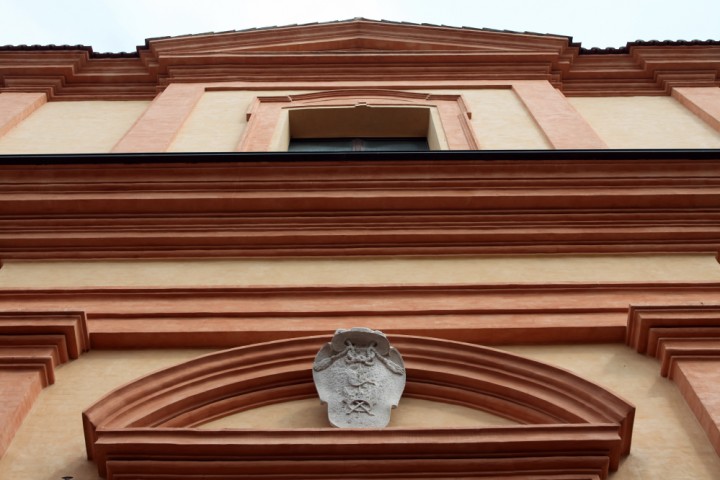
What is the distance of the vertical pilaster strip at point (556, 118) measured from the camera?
402 inches

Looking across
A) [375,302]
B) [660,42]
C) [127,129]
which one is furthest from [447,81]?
[375,302]

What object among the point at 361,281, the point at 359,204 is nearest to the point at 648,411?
the point at 361,281

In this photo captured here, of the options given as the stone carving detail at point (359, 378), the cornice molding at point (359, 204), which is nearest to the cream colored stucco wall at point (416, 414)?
the stone carving detail at point (359, 378)

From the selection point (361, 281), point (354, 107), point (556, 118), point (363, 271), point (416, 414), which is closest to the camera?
point (416, 414)

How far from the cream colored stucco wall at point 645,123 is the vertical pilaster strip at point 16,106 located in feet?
25.6

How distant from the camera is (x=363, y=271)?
24.4 feet

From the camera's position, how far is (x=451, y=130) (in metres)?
11.0

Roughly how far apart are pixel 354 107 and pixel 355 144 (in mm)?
524

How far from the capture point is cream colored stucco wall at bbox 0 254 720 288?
23.8 feet

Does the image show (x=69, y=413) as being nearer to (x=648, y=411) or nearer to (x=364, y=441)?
(x=364, y=441)

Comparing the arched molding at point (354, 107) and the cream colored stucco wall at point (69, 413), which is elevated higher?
the arched molding at point (354, 107)

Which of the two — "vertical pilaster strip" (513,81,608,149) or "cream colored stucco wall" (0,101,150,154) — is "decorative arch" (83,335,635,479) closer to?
"vertical pilaster strip" (513,81,608,149)

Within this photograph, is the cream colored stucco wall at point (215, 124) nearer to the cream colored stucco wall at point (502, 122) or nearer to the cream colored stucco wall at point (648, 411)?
the cream colored stucco wall at point (502, 122)

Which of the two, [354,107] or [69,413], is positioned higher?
[354,107]
